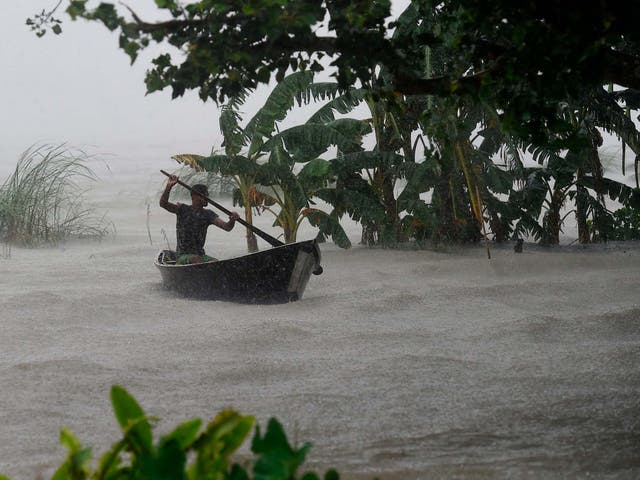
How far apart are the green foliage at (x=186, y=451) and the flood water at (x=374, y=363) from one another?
5.41 feet

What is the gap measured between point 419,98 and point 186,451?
353 inches

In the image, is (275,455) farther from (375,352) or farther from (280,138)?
(280,138)

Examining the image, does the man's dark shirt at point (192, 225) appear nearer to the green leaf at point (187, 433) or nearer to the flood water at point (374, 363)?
the flood water at point (374, 363)

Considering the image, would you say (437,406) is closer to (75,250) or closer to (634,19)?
(634,19)

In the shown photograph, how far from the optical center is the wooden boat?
27.6 feet

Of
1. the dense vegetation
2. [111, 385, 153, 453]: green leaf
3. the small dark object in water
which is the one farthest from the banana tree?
[111, 385, 153, 453]: green leaf

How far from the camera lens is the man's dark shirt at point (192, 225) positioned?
9391 mm

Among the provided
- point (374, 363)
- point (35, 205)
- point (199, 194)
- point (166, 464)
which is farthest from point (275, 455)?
point (35, 205)

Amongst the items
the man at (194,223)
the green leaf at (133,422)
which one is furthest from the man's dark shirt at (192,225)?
the green leaf at (133,422)

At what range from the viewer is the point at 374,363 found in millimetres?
6113

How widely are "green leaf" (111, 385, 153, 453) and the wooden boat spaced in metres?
6.02

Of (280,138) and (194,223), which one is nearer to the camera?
(194,223)

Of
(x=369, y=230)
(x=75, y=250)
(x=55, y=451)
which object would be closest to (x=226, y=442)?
(x=55, y=451)

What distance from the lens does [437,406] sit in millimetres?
5047
